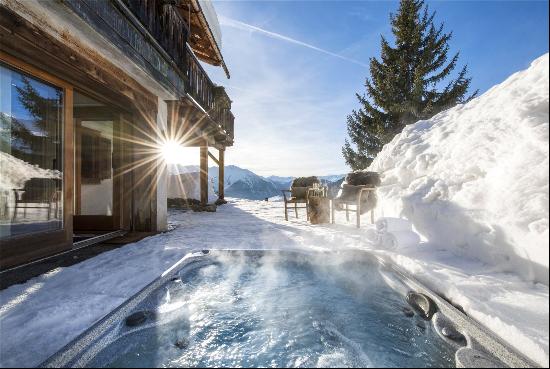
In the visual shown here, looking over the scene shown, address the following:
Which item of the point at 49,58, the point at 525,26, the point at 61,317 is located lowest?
the point at 61,317

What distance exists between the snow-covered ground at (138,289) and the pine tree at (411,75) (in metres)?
11.7

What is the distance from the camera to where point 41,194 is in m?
3.85

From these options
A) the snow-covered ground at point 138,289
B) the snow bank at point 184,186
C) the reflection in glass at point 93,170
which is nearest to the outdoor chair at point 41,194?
the snow-covered ground at point 138,289

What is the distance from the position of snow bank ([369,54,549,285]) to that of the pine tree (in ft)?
20.8

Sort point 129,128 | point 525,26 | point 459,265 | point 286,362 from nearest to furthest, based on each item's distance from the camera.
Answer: point 525,26, point 286,362, point 459,265, point 129,128

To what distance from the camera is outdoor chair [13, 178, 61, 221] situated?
3770 mm

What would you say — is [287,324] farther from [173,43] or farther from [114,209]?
[173,43]

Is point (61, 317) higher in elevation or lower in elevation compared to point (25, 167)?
lower

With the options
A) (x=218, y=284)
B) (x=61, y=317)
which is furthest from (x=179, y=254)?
(x=61, y=317)

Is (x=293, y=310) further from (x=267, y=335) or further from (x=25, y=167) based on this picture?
(x=25, y=167)

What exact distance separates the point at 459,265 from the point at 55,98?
598 cm

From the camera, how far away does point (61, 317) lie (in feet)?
7.14

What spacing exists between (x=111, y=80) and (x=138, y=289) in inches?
144

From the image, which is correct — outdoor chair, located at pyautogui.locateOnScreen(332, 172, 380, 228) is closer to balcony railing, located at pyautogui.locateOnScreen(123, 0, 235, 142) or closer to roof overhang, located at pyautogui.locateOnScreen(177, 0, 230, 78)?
balcony railing, located at pyautogui.locateOnScreen(123, 0, 235, 142)
